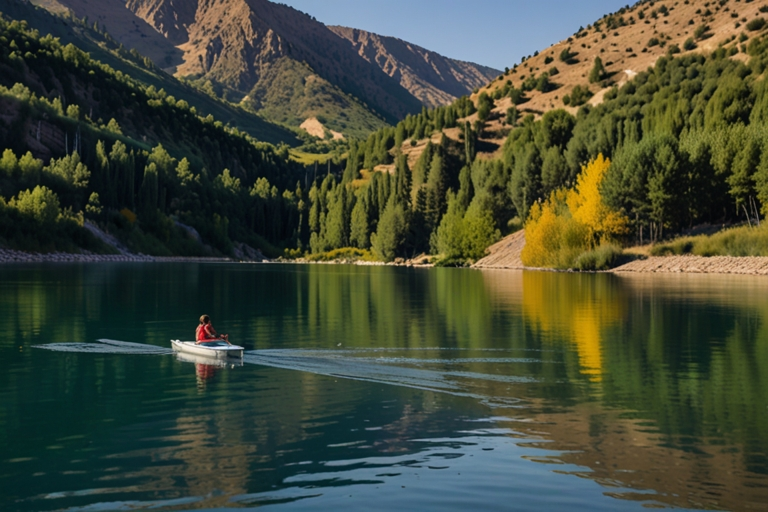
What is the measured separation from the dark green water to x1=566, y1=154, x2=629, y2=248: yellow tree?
2918 inches

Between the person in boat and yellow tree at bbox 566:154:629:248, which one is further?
yellow tree at bbox 566:154:629:248

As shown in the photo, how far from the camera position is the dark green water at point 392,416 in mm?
15742

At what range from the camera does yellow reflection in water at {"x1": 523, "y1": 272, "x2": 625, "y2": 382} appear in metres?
34.8

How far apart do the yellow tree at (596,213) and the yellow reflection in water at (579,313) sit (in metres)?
38.5

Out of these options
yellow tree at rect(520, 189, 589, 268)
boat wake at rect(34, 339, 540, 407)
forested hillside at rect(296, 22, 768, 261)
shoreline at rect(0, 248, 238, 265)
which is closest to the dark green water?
boat wake at rect(34, 339, 540, 407)

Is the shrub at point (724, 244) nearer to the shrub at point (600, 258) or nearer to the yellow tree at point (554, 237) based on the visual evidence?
the shrub at point (600, 258)

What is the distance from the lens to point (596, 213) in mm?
120625

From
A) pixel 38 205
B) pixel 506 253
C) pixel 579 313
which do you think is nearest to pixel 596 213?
pixel 506 253

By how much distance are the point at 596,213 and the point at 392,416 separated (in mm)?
103441

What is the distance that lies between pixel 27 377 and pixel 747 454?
2194 cm

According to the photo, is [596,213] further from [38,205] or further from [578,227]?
[38,205]

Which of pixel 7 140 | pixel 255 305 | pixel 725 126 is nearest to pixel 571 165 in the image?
pixel 725 126

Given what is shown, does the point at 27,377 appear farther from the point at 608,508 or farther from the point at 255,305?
the point at 255,305

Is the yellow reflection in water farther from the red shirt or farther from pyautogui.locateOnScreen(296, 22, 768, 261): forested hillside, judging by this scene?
pyautogui.locateOnScreen(296, 22, 768, 261): forested hillside
